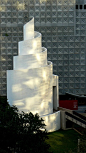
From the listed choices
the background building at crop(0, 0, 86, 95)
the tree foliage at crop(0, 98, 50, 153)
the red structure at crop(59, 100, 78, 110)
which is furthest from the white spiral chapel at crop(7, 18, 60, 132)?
the background building at crop(0, 0, 86, 95)

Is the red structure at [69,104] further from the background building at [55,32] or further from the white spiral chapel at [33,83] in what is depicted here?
the white spiral chapel at [33,83]

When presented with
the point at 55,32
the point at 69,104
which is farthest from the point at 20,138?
the point at 55,32

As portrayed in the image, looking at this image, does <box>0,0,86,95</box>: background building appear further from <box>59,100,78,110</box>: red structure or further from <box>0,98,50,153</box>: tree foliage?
<box>0,98,50,153</box>: tree foliage

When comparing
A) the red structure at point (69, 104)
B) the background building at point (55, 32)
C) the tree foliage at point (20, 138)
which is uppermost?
the background building at point (55, 32)

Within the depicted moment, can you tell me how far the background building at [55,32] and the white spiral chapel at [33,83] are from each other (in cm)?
1118

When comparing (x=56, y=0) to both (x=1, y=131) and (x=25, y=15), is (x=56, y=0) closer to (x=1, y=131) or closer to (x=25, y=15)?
(x=25, y=15)

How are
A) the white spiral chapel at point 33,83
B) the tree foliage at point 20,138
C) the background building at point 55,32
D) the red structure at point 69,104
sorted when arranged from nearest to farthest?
the tree foliage at point 20,138
the white spiral chapel at point 33,83
the red structure at point 69,104
the background building at point 55,32

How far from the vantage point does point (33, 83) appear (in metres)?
27.5

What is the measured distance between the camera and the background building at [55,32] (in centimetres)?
3997

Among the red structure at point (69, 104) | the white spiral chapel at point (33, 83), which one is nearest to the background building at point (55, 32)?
the red structure at point (69, 104)

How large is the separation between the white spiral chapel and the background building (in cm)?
1118

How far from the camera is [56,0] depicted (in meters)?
39.9

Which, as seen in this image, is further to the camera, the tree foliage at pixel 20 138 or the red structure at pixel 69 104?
the red structure at pixel 69 104

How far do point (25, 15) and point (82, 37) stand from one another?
960 centimetres
